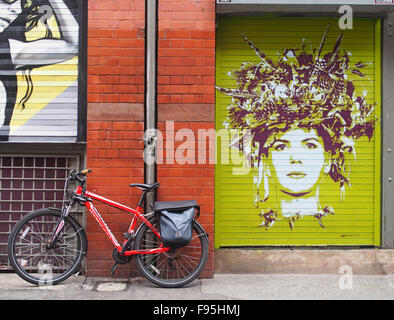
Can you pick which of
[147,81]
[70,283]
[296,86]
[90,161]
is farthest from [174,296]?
[296,86]

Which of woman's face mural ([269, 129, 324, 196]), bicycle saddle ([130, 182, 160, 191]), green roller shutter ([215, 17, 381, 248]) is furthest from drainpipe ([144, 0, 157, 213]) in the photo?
woman's face mural ([269, 129, 324, 196])

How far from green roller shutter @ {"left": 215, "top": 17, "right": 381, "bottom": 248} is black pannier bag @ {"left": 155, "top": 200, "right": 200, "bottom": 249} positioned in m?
0.83

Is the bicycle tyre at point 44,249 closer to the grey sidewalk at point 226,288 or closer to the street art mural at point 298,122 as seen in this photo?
the grey sidewalk at point 226,288

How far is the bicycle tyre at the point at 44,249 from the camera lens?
16.2 feet

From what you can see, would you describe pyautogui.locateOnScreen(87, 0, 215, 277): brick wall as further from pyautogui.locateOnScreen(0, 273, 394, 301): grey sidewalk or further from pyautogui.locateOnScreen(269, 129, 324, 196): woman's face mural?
pyautogui.locateOnScreen(269, 129, 324, 196): woman's face mural

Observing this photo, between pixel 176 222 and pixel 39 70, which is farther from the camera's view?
pixel 39 70

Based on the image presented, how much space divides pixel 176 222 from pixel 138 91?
5.33 feet

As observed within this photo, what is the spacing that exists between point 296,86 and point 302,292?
8.16 ft

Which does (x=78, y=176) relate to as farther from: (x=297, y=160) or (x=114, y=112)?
(x=297, y=160)

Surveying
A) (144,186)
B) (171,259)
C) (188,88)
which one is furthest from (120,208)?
(188,88)

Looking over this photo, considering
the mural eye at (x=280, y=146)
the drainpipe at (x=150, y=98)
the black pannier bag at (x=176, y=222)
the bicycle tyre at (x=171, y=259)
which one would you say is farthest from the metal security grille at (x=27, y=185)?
the mural eye at (x=280, y=146)

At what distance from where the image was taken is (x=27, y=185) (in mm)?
5539

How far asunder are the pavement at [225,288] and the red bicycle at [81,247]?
0.15 metres

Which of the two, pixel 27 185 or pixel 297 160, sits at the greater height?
pixel 297 160
